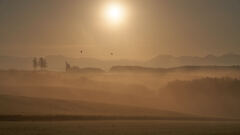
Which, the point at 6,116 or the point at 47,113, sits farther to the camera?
the point at 47,113

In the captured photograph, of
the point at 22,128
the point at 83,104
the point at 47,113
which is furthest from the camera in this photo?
the point at 83,104

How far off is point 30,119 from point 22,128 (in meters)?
11.4

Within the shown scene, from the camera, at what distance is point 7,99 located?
62938 mm

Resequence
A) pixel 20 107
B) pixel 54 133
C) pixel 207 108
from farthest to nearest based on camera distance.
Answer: pixel 207 108, pixel 20 107, pixel 54 133

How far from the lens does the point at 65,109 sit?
5788cm

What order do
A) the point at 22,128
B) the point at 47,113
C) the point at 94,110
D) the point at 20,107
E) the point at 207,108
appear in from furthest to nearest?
the point at 207,108 → the point at 94,110 → the point at 20,107 → the point at 47,113 → the point at 22,128

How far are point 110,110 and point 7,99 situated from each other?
51.9 feet

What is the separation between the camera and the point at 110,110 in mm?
61344

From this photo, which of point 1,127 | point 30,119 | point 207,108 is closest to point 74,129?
point 1,127

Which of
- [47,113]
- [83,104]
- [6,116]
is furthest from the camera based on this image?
[83,104]

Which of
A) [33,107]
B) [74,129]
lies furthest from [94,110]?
[74,129]

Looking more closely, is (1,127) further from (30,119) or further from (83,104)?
(83,104)

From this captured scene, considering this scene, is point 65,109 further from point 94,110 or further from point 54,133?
point 54,133

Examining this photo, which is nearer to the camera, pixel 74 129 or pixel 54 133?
pixel 54 133
